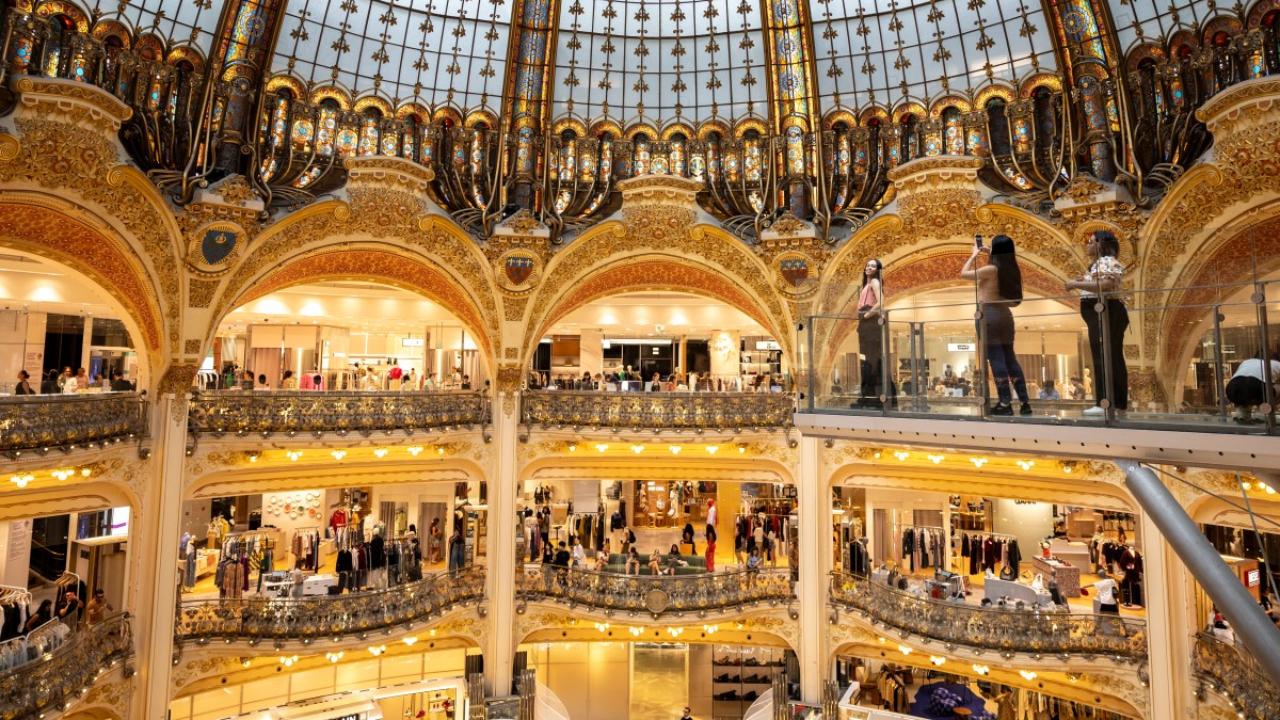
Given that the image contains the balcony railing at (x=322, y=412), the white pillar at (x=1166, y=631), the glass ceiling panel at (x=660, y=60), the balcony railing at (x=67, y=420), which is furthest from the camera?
the glass ceiling panel at (x=660, y=60)

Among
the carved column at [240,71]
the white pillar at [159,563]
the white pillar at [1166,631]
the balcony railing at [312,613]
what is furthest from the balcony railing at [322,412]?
the white pillar at [1166,631]

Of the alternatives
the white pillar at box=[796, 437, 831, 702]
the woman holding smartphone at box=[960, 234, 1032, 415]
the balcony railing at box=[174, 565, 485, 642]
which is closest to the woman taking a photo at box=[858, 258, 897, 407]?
the woman holding smartphone at box=[960, 234, 1032, 415]

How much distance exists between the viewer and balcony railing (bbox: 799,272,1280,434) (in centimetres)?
658

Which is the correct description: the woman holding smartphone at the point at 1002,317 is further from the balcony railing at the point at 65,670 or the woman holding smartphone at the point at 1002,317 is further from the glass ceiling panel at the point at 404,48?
the balcony railing at the point at 65,670

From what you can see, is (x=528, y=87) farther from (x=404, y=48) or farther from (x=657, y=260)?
(x=657, y=260)

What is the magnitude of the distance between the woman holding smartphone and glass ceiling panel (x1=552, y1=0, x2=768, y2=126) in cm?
1261

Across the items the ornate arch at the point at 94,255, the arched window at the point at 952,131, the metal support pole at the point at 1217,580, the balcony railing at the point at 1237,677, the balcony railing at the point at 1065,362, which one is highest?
the arched window at the point at 952,131

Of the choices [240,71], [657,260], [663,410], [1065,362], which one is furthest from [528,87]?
[1065,362]

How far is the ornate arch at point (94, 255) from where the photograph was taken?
14.7m

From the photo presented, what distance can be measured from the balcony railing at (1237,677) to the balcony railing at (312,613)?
1627 centimetres

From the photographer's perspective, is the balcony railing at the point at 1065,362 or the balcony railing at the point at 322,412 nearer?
the balcony railing at the point at 1065,362

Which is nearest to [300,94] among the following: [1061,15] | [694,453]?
[694,453]

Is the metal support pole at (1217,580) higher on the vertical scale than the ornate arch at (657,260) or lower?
lower

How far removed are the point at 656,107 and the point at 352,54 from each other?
300 inches
